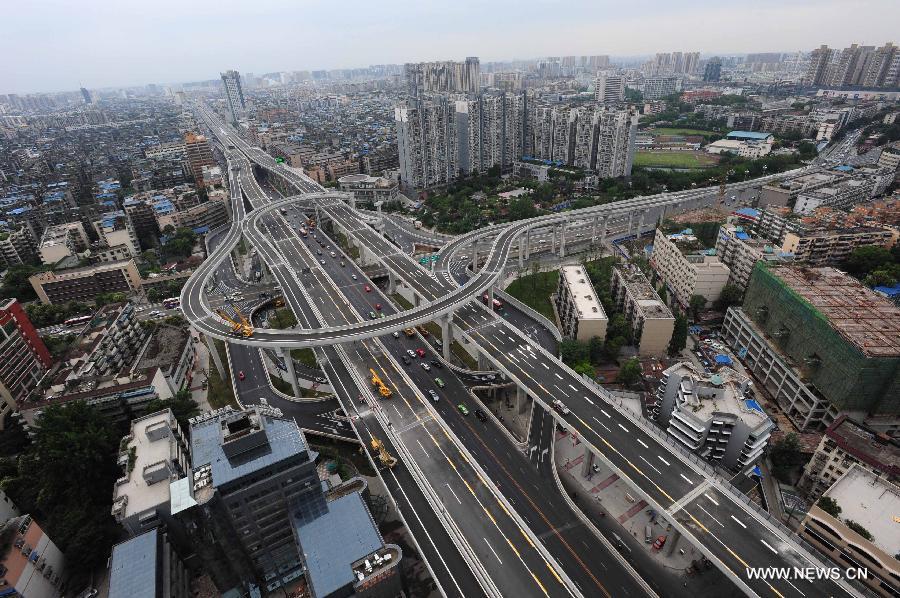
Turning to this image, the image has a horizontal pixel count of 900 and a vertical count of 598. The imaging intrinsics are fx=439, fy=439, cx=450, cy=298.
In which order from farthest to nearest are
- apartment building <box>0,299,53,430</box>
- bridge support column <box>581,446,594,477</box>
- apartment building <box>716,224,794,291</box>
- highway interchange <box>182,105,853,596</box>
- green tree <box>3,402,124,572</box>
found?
apartment building <box>716,224,794,291</box>, apartment building <box>0,299,53,430</box>, bridge support column <box>581,446,594,477</box>, green tree <box>3,402,124,572</box>, highway interchange <box>182,105,853,596</box>

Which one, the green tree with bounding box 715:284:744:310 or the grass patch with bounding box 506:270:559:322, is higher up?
the green tree with bounding box 715:284:744:310

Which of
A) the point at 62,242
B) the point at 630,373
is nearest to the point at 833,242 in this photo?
the point at 630,373

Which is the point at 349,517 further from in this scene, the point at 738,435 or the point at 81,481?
the point at 738,435

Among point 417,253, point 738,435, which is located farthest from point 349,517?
point 417,253

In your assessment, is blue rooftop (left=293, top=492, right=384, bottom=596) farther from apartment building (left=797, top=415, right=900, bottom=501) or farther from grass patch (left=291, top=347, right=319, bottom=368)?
apartment building (left=797, top=415, right=900, bottom=501)

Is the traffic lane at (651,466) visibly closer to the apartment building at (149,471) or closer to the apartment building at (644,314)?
the apartment building at (644,314)

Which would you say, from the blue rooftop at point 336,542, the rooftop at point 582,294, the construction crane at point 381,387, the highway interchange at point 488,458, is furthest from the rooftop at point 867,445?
the construction crane at point 381,387

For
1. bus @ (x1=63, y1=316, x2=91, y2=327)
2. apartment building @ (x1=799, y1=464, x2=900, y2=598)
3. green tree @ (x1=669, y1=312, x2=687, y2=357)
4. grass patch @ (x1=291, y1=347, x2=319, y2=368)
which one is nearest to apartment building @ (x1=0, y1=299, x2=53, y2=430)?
bus @ (x1=63, y1=316, x2=91, y2=327)
